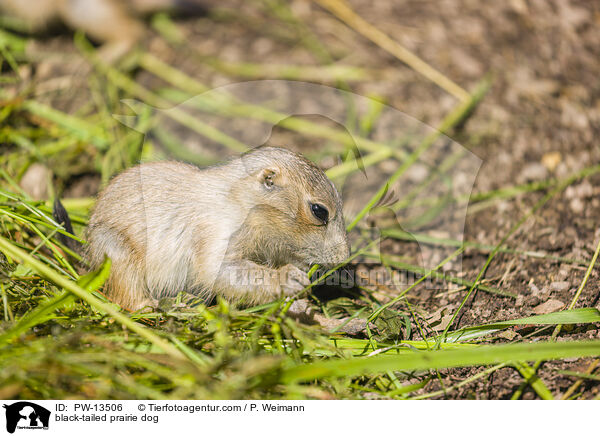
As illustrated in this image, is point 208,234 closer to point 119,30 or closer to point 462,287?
point 462,287

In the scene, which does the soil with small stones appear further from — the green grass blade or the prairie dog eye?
the prairie dog eye

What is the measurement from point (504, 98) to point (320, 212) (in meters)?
2.89

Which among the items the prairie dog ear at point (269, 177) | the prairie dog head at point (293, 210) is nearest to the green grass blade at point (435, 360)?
the prairie dog head at point (293, 210)

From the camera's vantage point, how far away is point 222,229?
2.83 meters

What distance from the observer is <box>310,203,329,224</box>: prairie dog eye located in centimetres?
277

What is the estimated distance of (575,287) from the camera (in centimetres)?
306

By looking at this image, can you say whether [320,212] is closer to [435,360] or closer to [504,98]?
[435,360]

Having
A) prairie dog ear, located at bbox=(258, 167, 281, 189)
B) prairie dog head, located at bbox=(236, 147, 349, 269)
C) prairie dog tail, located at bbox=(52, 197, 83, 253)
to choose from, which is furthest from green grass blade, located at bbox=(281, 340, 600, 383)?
prairie dog tail, located at bbox=(52, 197, 83, 253)

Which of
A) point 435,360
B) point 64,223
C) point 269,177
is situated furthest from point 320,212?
point 64,223

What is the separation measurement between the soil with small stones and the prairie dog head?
83 cm
